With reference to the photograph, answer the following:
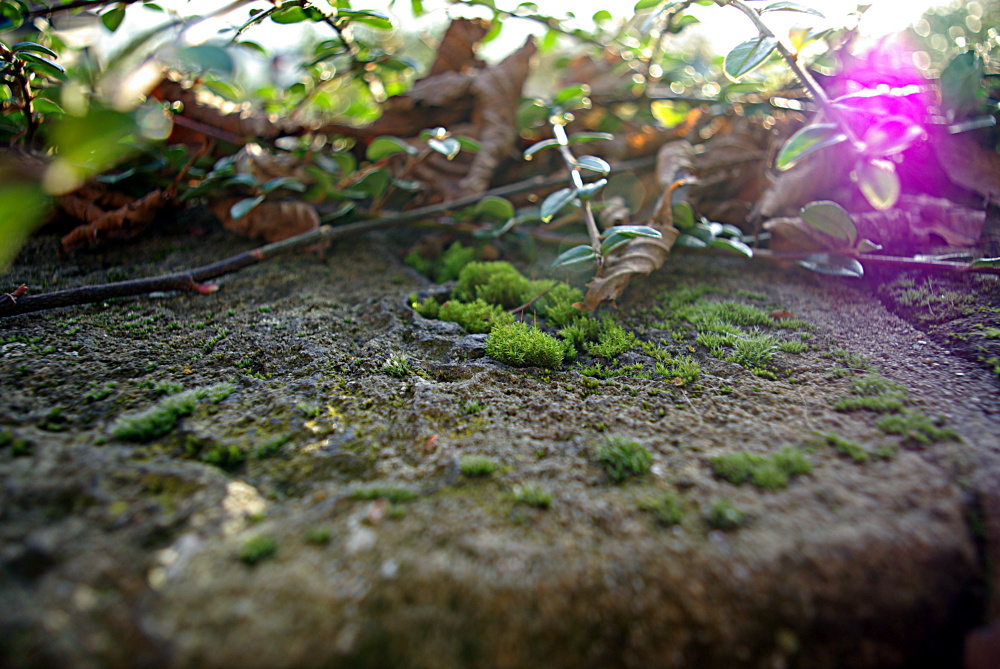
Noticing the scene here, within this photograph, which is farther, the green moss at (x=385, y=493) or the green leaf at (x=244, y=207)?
the green leaf at (x=244, y=207)

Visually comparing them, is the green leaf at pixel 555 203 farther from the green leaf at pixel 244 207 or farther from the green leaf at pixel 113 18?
the green leaf at pixel 113 18

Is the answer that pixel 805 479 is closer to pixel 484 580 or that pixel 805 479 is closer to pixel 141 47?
pixel 484 580

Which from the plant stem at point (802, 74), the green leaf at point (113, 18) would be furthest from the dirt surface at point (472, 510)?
the green leaf at point (113, 18)

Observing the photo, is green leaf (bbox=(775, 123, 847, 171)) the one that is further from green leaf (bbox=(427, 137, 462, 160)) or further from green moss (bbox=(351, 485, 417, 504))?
green moss (bbox=(351, 485, 417, 504))

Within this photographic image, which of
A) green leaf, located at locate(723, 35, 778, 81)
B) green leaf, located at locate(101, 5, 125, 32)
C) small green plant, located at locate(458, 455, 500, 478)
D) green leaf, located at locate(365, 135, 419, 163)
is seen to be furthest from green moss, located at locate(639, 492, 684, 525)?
green leaf, located at locate(101, 5, 125, 32)

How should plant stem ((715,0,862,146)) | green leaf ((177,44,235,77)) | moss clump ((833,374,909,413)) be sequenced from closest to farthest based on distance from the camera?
green leaf ((177,44,235,77))
moss clump ((833,374,909,413))
plant stem ((715,0,862,146))

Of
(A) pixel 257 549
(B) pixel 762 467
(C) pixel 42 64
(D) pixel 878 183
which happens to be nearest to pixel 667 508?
(B) pixel 762 467
